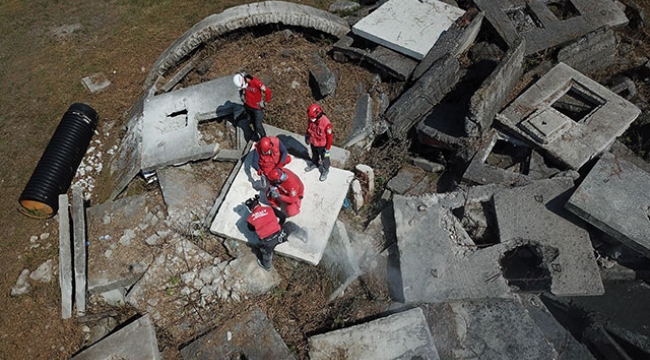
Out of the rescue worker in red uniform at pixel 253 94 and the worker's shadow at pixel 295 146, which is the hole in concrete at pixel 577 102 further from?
the rescue worker in red uniform at pixel 253 94

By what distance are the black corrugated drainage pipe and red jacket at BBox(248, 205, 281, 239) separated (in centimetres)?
408

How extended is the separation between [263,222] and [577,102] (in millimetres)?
5590

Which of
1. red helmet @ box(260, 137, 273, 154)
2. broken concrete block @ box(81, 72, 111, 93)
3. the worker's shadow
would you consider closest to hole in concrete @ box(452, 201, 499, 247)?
the worker's shadow

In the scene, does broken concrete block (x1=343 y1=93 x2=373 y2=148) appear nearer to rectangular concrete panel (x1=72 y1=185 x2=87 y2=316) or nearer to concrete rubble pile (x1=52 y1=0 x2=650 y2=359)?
concrete rubble pile (x1=52 y1=0 x2=650 y2=359)

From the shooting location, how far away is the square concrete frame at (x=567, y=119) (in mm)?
6660

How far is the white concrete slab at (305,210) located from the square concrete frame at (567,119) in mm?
2846

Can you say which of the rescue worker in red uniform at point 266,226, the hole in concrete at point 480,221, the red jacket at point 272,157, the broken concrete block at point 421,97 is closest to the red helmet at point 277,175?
the red jacket at point 272,157

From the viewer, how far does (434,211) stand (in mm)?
6332

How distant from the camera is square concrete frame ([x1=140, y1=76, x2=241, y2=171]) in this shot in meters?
7.15

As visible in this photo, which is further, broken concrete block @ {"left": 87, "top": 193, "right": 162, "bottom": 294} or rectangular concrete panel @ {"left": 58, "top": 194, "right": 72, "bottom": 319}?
broken concrete block @ {"left": 87, "top": 193, "right": 162, "bottom": 294}

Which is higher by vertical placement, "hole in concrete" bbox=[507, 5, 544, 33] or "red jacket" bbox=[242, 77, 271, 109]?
"hole in concrete" bbox=[507, 5, 544, 33]

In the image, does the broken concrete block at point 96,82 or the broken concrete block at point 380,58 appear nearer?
the broken concrete block at point 380,58

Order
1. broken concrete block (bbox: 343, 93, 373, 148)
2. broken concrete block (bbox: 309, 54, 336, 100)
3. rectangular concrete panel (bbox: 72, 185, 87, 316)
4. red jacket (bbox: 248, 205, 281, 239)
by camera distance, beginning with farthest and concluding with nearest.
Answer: broken concrete block (bbox: 309, 54, 336, 100), broken concrete block (bbox: 343, 93, 373, 148), rectangular concrete panel (bbox: 72, 185, 87, 316), red jacket (bbox: 248, 205, 281, 239)

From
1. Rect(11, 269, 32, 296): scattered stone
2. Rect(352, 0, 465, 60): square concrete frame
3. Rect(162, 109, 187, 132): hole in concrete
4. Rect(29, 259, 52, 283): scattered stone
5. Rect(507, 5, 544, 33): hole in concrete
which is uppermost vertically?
Rect(507, 5, 544, 33): hole in concrete
